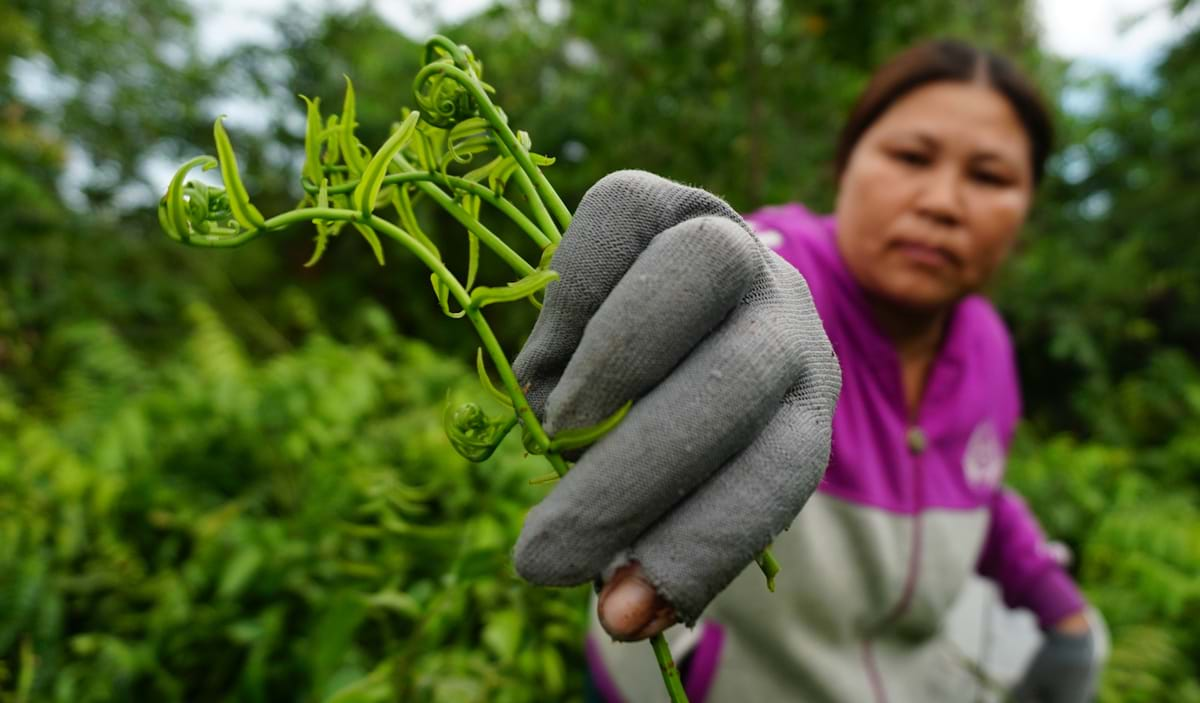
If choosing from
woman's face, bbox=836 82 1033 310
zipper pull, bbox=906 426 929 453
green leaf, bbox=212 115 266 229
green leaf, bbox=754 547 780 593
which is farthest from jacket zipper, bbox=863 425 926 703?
green leaf, bbox=212 115 266 229

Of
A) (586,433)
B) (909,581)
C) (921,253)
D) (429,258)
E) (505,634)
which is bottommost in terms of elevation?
(909,581)

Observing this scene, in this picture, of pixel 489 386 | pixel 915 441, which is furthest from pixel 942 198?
pixel 489 386

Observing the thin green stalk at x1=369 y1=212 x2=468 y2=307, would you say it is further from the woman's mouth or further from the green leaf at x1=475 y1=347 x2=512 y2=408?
the woman's mouth

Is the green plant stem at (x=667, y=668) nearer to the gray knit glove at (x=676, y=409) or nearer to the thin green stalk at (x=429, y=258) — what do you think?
the gray knit glove at (x=676, y=409)

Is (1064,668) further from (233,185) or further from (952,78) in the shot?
(233,185)

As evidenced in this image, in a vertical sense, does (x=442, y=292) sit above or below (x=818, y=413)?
above

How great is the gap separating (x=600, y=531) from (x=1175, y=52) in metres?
4.17

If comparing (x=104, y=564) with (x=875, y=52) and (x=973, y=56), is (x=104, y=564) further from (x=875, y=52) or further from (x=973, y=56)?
(x=875, y=52)

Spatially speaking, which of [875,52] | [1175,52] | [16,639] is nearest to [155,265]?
[16,639]

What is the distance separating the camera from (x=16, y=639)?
45.7 inches

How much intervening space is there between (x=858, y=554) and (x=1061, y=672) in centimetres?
63

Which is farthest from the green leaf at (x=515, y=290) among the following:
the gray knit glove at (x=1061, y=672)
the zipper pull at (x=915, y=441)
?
the gray knit glove at (x=1061, y=672)

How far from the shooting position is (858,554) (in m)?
1.20

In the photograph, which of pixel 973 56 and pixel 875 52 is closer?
pixel 973 56
